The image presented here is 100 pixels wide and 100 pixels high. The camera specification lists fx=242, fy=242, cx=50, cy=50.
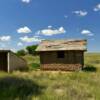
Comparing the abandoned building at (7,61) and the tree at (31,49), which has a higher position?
the tree at (31,49)

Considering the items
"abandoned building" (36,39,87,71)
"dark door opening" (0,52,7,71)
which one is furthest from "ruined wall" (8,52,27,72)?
"abandoned building" (36,39,87,71)

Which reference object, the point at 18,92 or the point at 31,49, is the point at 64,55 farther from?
the point at 31,49

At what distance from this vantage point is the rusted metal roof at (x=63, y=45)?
28.7 metres

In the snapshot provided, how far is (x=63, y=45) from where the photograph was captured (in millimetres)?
29891

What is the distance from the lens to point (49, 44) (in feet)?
102

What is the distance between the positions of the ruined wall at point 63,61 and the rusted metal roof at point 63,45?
596 mm

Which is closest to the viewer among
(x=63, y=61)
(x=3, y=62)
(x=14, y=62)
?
(x=3, y=62)

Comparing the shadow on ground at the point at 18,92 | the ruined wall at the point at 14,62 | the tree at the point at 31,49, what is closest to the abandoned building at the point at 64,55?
the ruined wall at the point at 14,62

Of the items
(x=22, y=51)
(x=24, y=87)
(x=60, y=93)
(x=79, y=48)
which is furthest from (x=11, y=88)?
(x=22, y=51)

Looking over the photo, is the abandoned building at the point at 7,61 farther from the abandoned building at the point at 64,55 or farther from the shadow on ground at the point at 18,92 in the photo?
the shadow on ground at the point at 18,92

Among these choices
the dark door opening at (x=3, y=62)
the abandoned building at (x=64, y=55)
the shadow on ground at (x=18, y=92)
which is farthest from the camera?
the abandoned building at (x=64, y=55)

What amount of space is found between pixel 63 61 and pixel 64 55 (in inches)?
29.0

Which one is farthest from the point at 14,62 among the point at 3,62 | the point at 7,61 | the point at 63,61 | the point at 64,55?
the point at 64,55

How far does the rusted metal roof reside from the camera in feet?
94.2
